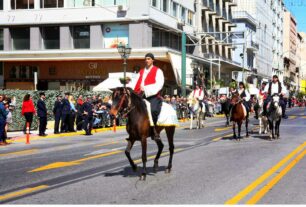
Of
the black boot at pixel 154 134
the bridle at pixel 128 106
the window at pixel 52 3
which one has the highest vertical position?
the window at pixel 52 3

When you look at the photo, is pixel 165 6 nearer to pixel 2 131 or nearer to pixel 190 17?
pixel 190 17

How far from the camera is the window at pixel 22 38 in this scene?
48.4m

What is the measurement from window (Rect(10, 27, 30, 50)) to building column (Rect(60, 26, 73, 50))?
139 inches

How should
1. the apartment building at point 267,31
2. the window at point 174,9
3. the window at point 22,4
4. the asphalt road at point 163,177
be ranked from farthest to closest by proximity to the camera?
the apartment building at point 267,31 → the window at point 174,9 → the window at point 22,4 → the asphalt road at point 163,177

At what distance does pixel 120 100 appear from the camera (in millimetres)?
10055

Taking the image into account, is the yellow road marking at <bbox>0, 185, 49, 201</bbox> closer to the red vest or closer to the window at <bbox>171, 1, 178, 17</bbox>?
the red vest

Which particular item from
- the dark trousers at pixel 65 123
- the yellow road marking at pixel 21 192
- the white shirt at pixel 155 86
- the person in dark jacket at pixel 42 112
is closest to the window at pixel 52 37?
the dark trousers at pixel 65 123

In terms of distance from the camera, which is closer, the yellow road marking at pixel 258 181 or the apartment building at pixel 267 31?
the yellow road marking at pixel 258 181

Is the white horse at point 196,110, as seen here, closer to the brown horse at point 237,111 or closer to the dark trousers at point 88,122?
the dark trousers at point 88,122

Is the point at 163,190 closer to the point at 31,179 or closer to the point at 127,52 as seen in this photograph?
the point at 31,179

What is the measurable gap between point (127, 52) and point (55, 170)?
2109 centimetres

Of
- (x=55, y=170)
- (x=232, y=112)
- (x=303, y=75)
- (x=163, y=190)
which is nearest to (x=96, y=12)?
(x=232, y=112)

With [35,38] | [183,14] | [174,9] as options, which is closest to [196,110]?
[35,38]

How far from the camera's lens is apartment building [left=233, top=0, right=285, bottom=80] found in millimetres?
96000
